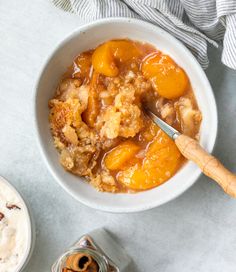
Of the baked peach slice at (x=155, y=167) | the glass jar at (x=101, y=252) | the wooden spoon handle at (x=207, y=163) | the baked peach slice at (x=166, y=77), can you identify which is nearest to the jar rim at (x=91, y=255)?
the glass jar at (x=101, y=252)

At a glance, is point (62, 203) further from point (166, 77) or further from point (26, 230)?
point (166, 77)

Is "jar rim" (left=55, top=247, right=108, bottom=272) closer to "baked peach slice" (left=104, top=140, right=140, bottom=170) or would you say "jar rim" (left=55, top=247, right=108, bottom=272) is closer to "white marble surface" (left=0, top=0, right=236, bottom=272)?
"white marble surface" (left=0, top=0, right=236, bottom=272)

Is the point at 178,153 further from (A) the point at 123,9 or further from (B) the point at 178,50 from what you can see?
(A) the point at 123,9

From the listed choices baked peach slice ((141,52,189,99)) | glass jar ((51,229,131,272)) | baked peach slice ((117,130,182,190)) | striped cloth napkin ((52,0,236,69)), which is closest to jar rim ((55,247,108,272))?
glass jar ((51,229,131,272))

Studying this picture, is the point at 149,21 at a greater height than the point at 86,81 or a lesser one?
greater

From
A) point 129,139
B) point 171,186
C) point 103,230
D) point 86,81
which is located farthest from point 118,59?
point 103,230

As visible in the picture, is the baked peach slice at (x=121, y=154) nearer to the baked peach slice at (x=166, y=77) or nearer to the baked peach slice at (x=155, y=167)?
the baked peach slice at (x=155, y=167)
